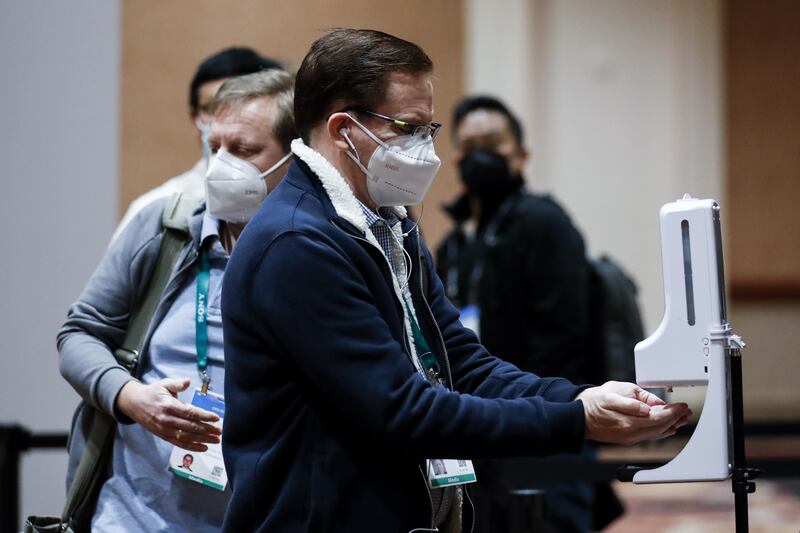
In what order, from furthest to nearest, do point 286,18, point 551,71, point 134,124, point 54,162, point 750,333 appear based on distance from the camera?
1. point 750,333
2. point 551,71
3. point 134,124
4. point 286,18
5. point 54,162

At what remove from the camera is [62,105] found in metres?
4.59

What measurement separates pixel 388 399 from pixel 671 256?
21.8 inches

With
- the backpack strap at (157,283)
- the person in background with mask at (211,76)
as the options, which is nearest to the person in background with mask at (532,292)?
the person in background with mask at (211,76)

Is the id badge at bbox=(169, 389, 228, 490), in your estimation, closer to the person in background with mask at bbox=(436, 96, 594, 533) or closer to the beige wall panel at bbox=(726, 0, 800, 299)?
the person in background with mask at bbox=(436, 96, 594, 533)

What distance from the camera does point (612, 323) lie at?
15.6ft

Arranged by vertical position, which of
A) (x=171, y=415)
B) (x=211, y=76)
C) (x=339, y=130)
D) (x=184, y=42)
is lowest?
(x=171, y=415)

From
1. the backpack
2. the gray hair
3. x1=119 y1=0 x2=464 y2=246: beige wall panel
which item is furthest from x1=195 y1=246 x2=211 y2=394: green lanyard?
x1=119 y1=0 x2=464 y2=246: beige wall panel

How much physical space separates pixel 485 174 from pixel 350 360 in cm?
300

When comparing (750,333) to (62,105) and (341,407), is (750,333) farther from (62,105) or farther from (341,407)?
(341,407)

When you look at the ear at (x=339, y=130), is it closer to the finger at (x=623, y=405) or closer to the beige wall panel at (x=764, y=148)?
the finger at (x=623, y=405)

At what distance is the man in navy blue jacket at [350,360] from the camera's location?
2020 mm

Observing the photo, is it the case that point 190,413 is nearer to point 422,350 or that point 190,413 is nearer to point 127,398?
point 127,398

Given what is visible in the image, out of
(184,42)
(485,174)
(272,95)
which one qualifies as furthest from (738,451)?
(184,42)

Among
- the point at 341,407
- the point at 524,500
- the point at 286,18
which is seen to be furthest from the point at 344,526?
the point at 286,18
